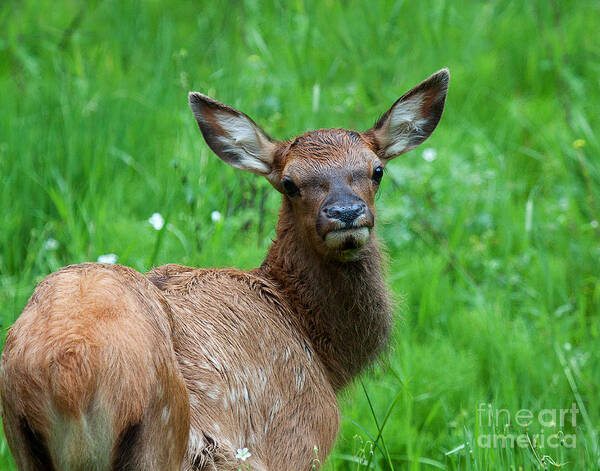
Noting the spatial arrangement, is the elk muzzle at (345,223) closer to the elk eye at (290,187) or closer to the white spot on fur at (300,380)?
the elk eye at (290,187)

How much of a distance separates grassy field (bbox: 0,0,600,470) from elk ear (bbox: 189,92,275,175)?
0.71 metres

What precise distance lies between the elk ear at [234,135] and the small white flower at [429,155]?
2.45 meters

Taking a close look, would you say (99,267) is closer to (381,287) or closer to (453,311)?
(381,287)

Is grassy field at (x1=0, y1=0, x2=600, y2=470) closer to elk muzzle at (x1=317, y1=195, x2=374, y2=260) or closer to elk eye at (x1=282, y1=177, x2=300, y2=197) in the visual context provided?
elk muzzle at (x1=317, y1=195, x2=374, y2=260)

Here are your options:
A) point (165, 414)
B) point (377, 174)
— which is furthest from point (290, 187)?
point (165, 414)

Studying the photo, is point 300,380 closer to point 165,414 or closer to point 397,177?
point 165,414

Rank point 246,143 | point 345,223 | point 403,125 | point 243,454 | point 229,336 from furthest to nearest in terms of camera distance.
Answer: point 403,125
point 246,143
point 345,223
point 229,336
point 243,454

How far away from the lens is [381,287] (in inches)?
196

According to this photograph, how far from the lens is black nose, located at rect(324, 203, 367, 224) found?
174 inches

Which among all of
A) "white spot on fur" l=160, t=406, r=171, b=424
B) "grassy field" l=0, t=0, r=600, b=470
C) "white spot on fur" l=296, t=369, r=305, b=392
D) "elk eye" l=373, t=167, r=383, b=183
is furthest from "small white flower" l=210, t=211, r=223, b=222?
"white spot on fur" l=160, t=406, r=171, b=424

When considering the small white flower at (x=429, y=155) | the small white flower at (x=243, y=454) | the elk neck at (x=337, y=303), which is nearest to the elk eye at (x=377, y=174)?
the elk neck at (x=337, y=303)

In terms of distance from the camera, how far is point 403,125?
17.8 feet

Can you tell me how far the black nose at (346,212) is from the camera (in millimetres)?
4418

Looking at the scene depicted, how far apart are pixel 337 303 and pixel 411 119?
4.30 ft
